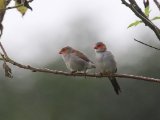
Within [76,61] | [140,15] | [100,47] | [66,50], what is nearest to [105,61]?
[100,47]

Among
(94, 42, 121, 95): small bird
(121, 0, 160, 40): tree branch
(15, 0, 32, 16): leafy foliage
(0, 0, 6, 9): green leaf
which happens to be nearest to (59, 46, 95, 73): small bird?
(94, 42, 121, 95): small bird

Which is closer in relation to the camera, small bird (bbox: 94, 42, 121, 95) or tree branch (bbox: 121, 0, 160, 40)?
tree branch (bbox: 121, 0, 160, 40)

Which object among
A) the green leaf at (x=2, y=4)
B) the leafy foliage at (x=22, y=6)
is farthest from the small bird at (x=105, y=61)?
the green leaf at (x=2, y=4)

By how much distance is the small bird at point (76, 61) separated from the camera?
22.6ft

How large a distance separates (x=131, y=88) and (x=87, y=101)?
2584mm

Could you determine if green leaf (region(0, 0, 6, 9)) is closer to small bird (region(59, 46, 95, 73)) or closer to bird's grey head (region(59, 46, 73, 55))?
small bird (region(59, 46, 95, 73))

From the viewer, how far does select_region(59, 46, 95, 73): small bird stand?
6894 millimetres

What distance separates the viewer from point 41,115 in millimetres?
32875

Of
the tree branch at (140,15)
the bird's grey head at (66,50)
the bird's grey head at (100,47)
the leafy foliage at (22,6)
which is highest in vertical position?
→ the bird's grey head at (66,50)

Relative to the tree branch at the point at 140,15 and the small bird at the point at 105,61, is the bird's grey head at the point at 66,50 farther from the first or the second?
the tree branch at the point at 140,15

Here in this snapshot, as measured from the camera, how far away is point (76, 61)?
7.15 metres

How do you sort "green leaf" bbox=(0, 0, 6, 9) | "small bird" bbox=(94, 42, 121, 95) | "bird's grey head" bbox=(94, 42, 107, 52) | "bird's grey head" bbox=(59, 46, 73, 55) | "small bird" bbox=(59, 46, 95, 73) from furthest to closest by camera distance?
"bird's grey head" bbox=(59, 46, 73, 55) → "small bird" bbox=(59, 46, 95, 73) → "bird's grey head" bbox=(94, 42, 107, 52) → "small bird" bbox=(94, 42, 121, 95) → "green leaf" bbox=(0, 0, 6, 9)

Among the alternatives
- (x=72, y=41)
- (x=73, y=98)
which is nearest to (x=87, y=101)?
(x=73, y=98)

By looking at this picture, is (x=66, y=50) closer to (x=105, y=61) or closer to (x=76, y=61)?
(x=76, y=61)
